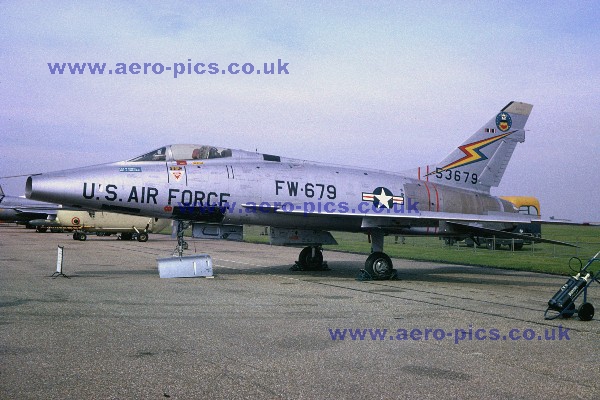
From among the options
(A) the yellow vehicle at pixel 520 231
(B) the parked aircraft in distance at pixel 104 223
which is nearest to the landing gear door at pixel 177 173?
(A) the yellow vehicle at pixel 520 231

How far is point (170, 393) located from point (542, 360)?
14.3 feet

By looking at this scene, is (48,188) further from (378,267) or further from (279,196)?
A: (378,267)

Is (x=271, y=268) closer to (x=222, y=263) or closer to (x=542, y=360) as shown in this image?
(x=222, y=263)

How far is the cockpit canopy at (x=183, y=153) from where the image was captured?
14.7m

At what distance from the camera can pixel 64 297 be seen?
1102 centimetres

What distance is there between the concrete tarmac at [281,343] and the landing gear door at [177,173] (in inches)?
98.9

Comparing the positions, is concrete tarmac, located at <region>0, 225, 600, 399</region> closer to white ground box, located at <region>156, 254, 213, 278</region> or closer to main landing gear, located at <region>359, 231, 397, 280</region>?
white ground box, located at <region>156, 254, 213, 278</region>

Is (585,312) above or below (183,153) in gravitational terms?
below

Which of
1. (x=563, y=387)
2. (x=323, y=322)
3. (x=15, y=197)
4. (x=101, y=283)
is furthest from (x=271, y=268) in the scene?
(x=15, y=197)

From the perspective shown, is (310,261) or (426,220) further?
A: (310,261)

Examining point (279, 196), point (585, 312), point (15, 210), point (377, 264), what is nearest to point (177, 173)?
point (279, 196)

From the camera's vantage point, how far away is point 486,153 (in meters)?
19.5

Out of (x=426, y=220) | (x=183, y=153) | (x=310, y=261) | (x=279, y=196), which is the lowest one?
(x=310, y=261)

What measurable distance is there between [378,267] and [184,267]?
5.19 metres
